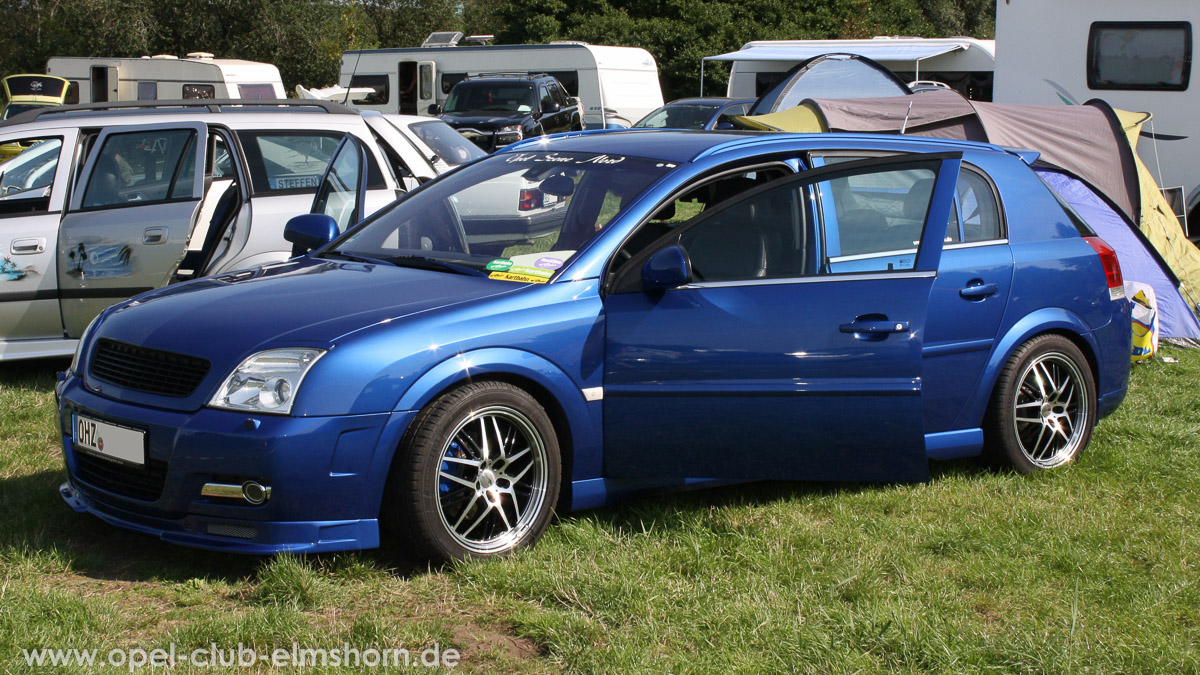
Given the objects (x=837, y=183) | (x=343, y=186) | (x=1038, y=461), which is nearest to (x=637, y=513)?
(x=837, y=183)

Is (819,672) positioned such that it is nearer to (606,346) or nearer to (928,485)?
(606,346)

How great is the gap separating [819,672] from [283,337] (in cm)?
191

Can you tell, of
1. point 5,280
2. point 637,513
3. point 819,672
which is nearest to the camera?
point 819,672

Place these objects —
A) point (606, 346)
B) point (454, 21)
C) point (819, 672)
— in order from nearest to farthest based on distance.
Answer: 1. point (819, 672)
2. point (606, 346)
3. point (454, 21)

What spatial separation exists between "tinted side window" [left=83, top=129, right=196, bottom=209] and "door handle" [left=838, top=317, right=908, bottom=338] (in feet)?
14.3

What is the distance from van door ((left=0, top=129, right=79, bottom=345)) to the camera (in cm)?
642

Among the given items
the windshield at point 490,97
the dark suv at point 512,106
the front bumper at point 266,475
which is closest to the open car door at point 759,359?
the front bumper at point 266,475

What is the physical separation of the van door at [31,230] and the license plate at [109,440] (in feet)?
9.50

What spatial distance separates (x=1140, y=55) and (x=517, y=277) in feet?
30.3

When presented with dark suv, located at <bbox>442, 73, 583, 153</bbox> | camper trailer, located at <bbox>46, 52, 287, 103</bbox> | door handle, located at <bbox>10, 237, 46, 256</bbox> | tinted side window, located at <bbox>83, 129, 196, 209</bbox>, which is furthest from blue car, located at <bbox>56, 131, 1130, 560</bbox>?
camper trailer, located at <bbox>46, 52, 287, 103</bbox>

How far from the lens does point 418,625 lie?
3.40 meters

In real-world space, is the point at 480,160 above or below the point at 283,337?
above

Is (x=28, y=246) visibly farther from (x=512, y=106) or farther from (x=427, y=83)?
(x=427, y=83)

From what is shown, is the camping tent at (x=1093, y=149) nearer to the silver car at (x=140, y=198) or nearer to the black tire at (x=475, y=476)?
the silver car at (x=140, y=198)
